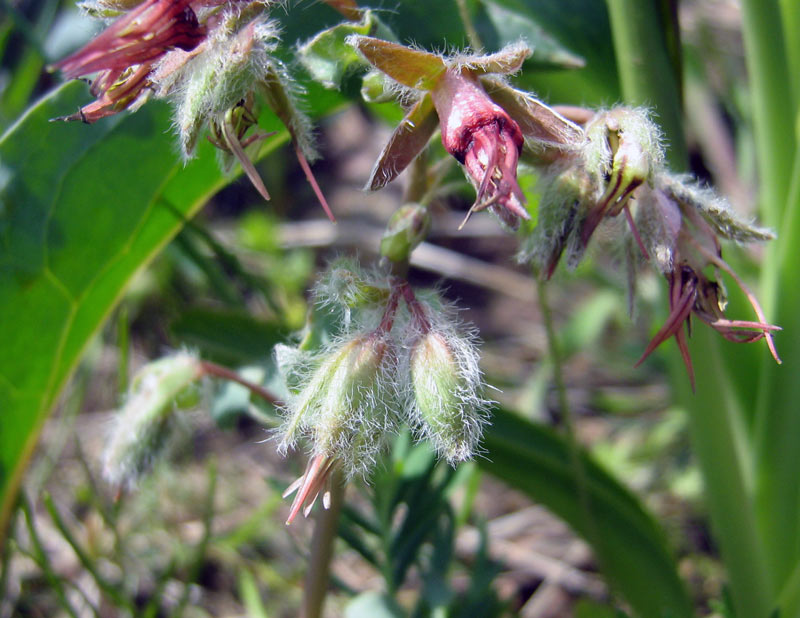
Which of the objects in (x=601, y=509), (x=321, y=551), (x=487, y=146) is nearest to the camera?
(x=487, y=146)

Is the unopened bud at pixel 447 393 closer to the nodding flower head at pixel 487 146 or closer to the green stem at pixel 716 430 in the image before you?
the nodding flower head at pixel 487 146

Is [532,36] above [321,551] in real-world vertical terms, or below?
above

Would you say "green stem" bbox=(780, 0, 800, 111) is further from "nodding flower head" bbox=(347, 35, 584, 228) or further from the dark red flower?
the dark red flower

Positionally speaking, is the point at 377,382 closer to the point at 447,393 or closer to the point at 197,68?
the point at 447,393

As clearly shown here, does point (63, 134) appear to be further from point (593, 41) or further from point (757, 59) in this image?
point (757, 59)

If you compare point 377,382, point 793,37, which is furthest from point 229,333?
point 793,37

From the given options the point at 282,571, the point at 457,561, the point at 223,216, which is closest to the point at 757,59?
the point at 457,561

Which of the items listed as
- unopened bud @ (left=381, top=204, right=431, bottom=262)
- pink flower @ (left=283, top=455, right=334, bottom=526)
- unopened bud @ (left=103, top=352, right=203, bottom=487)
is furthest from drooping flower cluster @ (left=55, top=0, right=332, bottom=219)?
unopened bud @ (left=103, top=352, right=203, bottom=487)
